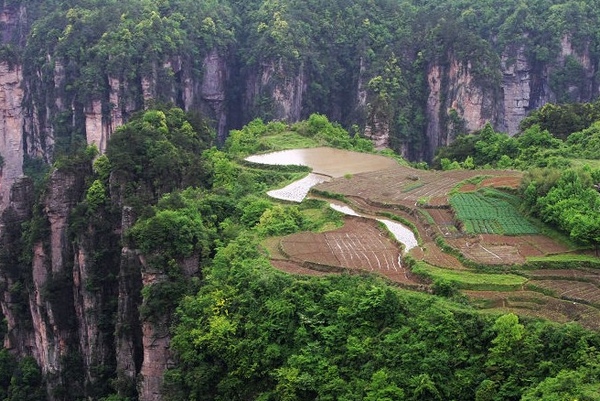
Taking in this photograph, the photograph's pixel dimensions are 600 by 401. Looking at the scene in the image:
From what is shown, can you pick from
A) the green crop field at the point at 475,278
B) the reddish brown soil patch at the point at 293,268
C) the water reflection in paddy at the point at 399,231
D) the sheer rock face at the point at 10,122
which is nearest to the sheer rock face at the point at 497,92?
the sheer rock face at the point at 10,122

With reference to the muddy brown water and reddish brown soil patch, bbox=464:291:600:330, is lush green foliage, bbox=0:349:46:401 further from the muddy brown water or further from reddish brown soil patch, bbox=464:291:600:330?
reddish brown soil patch, bbox=464:291:600:330

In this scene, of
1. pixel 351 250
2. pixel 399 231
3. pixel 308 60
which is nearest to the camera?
pixel 351 250

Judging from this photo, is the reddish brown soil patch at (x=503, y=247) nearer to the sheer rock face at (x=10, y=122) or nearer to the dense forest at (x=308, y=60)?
the dense forest at (x=308, y=60)

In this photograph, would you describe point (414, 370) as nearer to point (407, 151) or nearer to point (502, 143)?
point (502, 143)

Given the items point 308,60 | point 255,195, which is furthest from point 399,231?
point 308,60

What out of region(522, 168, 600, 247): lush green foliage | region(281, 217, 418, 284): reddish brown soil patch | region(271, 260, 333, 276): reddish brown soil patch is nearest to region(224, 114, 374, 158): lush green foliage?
region(281, 217, 418, 284): reddish brown soil patch

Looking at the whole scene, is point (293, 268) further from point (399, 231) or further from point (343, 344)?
point (399, 231)
